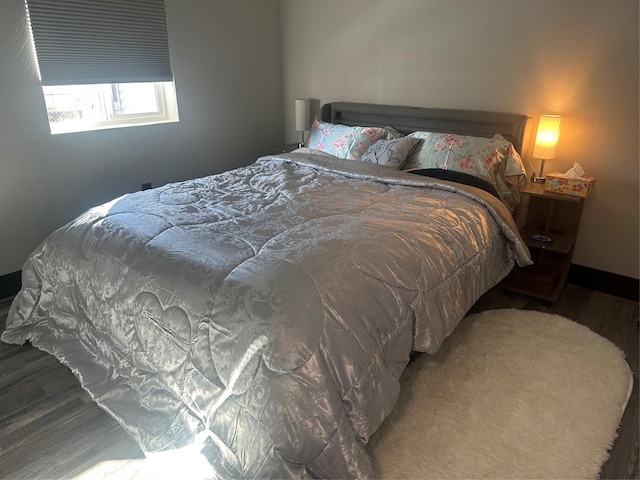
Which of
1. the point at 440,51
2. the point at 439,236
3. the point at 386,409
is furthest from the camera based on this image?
the point at 440,51

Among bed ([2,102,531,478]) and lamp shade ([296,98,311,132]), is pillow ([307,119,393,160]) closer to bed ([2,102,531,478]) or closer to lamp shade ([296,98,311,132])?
lamp shade ([296,98,311,132])

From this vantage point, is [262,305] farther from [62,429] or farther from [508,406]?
[508,406]

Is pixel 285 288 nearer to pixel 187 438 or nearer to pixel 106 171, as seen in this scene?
pixel 187 438

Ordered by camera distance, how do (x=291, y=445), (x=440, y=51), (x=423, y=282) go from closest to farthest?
(x=291, y=445) → (x=423, y=282) → (x=440, y=51)

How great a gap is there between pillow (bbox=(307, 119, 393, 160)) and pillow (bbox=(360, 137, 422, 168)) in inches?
6.1

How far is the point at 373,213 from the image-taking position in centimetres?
219

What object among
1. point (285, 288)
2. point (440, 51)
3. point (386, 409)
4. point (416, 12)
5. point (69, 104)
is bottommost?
point (386, 409)

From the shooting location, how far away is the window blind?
2.75m

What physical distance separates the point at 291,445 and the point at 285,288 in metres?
0.48

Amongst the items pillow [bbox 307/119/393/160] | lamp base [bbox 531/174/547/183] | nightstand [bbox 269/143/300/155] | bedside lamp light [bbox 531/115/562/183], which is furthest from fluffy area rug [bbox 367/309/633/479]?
nightstand [bbox 269/143/300/155]

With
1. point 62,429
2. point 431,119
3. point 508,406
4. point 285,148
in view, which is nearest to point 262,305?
point 62,429

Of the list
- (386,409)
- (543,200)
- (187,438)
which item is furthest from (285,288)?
(543,200)

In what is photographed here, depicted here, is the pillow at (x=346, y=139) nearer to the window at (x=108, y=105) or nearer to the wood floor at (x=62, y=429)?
the window at (x=108, y=105)

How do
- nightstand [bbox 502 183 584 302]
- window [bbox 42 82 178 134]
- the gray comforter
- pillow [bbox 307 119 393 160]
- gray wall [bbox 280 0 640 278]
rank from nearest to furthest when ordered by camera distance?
the gray comforter → gray wall [bbox 280 0 640 278] → nightstand [bbox 502 183 584 302] → window [bbox 42 82 178 134] → pillow [bbox 307 119 393 160]
